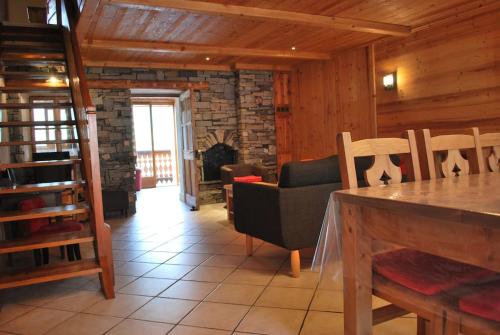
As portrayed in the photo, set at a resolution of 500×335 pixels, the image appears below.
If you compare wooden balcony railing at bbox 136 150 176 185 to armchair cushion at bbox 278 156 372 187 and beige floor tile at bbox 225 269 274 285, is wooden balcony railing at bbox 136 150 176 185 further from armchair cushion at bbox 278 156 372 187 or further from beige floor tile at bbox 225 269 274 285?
armchair cushion at bbox 278 156 372 187

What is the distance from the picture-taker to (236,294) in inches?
109

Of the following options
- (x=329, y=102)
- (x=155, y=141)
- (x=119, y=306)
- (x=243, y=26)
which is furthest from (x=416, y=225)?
(x=155, y=141)

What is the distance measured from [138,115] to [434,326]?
9.98 m

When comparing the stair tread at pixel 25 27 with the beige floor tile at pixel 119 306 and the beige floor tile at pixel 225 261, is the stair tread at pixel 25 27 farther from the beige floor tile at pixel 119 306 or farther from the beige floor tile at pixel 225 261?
the beige floor tile at pixel 119 306

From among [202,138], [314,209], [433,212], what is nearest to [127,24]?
[202,138]

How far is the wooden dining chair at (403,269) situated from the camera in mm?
1289

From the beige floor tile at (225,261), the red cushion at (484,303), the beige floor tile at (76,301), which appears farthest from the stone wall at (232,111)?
the red cushion at (484,303)

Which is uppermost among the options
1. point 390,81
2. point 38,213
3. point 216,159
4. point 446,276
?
point 390,81

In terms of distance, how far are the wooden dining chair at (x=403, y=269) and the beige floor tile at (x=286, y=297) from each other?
2.96ft

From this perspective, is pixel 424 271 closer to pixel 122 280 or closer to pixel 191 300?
pixel 191 300

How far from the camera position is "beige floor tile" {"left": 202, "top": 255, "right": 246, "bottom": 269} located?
3458 millimetres

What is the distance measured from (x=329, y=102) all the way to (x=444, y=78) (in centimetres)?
217

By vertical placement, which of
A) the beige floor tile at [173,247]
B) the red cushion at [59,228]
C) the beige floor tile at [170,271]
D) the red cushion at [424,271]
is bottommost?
the beige floor tile at [170,271]

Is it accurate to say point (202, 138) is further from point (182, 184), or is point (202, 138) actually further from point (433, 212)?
point (433, 212)
